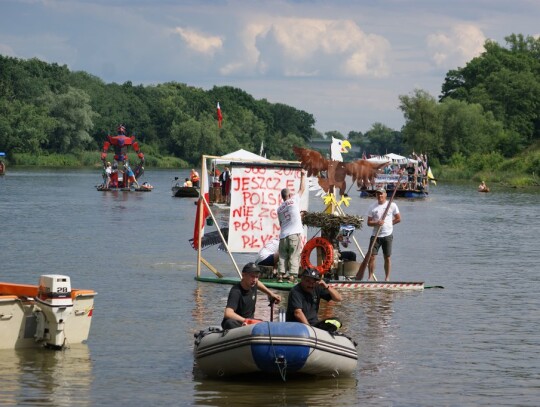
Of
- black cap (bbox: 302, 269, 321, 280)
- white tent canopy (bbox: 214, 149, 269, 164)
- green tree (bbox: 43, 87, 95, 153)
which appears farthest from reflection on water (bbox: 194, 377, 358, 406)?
green tree (bbox: 43, 87, 95, 153)

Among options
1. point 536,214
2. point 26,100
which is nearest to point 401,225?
point 536,214

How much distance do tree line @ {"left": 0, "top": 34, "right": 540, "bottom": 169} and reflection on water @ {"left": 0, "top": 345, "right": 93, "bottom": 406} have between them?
84867 mm

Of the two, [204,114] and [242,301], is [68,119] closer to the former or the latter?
[204,114]

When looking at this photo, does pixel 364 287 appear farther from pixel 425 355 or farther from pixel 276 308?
pixel 425 355

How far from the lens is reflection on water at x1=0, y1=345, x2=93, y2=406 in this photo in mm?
13008

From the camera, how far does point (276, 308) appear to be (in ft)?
64.8

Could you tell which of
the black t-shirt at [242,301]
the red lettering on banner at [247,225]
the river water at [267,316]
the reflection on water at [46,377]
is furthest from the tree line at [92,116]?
the black t-shirt at [242,301]

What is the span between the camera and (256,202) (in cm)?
2248

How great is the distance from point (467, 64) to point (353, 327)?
5707 inches

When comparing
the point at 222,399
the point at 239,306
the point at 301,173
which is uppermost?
the point at 301,173

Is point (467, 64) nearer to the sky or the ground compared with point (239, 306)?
nearer to the sky

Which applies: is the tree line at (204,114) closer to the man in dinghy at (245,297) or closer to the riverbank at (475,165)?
the riverbank at (475,165)

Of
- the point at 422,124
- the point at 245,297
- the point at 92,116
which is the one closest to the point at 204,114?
the point at 92,116

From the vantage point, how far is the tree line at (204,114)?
125 meters
